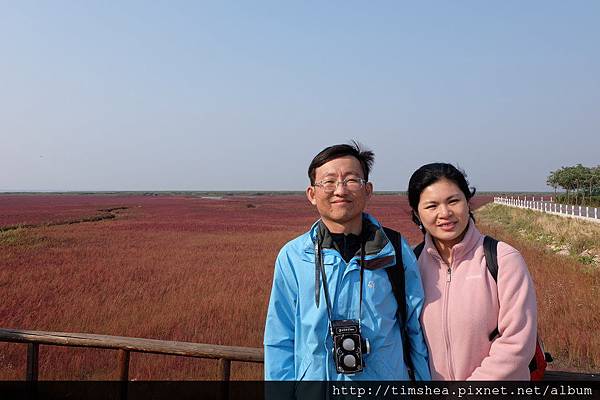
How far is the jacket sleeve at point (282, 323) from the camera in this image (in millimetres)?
1877

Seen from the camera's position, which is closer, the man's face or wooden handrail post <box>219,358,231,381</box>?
the man's face

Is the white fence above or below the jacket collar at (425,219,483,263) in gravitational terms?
above

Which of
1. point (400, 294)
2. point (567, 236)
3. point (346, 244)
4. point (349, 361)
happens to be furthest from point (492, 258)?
→ point (567, 236)

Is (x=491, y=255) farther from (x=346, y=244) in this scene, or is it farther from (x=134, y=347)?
(x=134, y=347)

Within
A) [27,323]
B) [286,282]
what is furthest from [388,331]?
[27,323]

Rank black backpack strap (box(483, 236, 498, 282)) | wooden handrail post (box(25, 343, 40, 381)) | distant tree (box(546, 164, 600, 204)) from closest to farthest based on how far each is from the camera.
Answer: black backpack strap (box(483, 236, 498, 282)), wooden handrail post (box(25, 343, 40, 381)), distant tree (box(546, 164, 600, 204))

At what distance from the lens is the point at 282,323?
190cm

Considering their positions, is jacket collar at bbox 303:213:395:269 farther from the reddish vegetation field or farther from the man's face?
the reddish vegetation field

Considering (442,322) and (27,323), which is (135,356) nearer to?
(27,323)

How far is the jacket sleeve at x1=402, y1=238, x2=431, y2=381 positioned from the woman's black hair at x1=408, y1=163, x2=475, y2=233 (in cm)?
29

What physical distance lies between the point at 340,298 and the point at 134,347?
1.48 meters

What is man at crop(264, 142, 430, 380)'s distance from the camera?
1.79 meters

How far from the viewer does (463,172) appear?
79.0 inches

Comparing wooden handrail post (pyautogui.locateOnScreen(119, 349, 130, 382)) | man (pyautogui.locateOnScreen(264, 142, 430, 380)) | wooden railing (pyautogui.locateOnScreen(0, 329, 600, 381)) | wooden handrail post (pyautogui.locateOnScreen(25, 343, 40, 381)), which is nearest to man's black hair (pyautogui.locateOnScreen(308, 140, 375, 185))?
man (pyautogui.locateOnScreen(264, 142, 430, 380))
